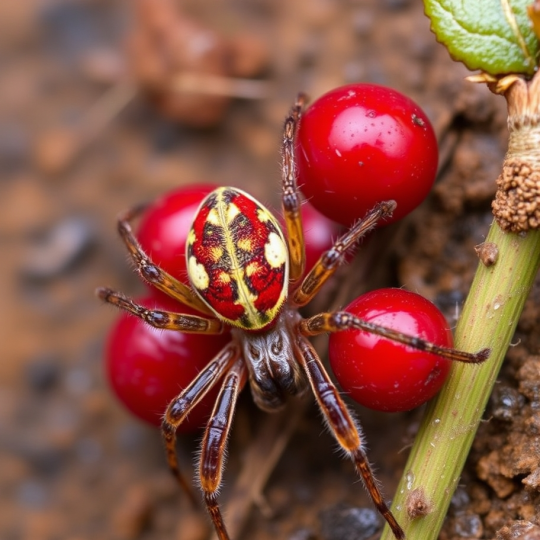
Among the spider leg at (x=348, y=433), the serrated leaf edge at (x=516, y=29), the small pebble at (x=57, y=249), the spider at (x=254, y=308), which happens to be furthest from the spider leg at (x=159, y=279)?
the serrated leaf edge at (x=516, y=29)

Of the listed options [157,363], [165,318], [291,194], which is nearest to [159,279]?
[165,318]

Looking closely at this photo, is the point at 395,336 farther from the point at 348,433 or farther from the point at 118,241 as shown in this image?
the point at 118,241

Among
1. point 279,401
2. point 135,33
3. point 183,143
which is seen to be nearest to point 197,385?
point 279,401

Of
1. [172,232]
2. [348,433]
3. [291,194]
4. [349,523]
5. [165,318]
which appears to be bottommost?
[349,523]

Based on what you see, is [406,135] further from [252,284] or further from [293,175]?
[252,284]

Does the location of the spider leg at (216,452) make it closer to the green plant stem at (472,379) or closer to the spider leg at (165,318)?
the spider leg at (165,318)

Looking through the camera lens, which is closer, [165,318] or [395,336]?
[395,336]

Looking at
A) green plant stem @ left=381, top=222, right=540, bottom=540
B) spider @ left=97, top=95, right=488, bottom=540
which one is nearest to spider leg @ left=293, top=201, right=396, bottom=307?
spider @ left=97, top=95, right=488, bottom=540
